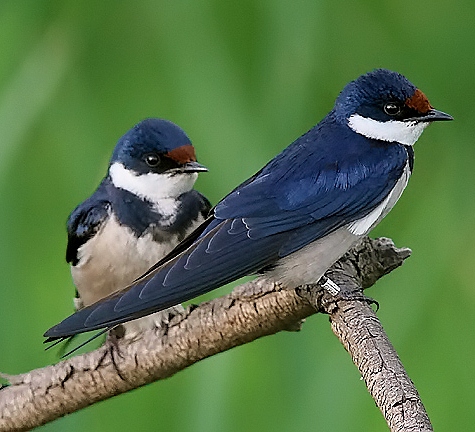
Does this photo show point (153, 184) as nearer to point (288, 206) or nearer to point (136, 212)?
point (136, 212)

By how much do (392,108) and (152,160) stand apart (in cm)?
34

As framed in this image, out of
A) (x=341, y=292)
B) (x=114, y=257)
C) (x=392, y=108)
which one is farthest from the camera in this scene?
(x=114, y=257)

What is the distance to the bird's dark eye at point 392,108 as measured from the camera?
138cm

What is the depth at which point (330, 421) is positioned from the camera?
142 cm

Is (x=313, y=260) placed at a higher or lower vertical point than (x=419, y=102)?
lower

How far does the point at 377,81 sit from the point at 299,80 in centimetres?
12

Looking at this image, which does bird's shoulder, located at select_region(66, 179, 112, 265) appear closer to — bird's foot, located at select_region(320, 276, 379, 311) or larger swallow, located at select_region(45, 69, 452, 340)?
larger swallow, located at select_region(45, 69, 452, 340)

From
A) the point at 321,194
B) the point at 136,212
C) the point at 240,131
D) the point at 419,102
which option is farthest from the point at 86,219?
the point at 419,102

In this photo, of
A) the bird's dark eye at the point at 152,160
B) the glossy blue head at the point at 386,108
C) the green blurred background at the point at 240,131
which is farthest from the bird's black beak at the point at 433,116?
the bird's dark eye at the point at 152,160

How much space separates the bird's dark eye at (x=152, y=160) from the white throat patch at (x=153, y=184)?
0.01m

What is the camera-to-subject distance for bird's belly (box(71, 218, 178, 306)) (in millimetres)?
1484

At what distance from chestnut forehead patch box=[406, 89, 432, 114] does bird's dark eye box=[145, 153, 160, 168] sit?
13.9 inches

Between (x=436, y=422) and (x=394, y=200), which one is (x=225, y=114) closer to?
(x=394, y=200)

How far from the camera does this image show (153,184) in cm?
152
